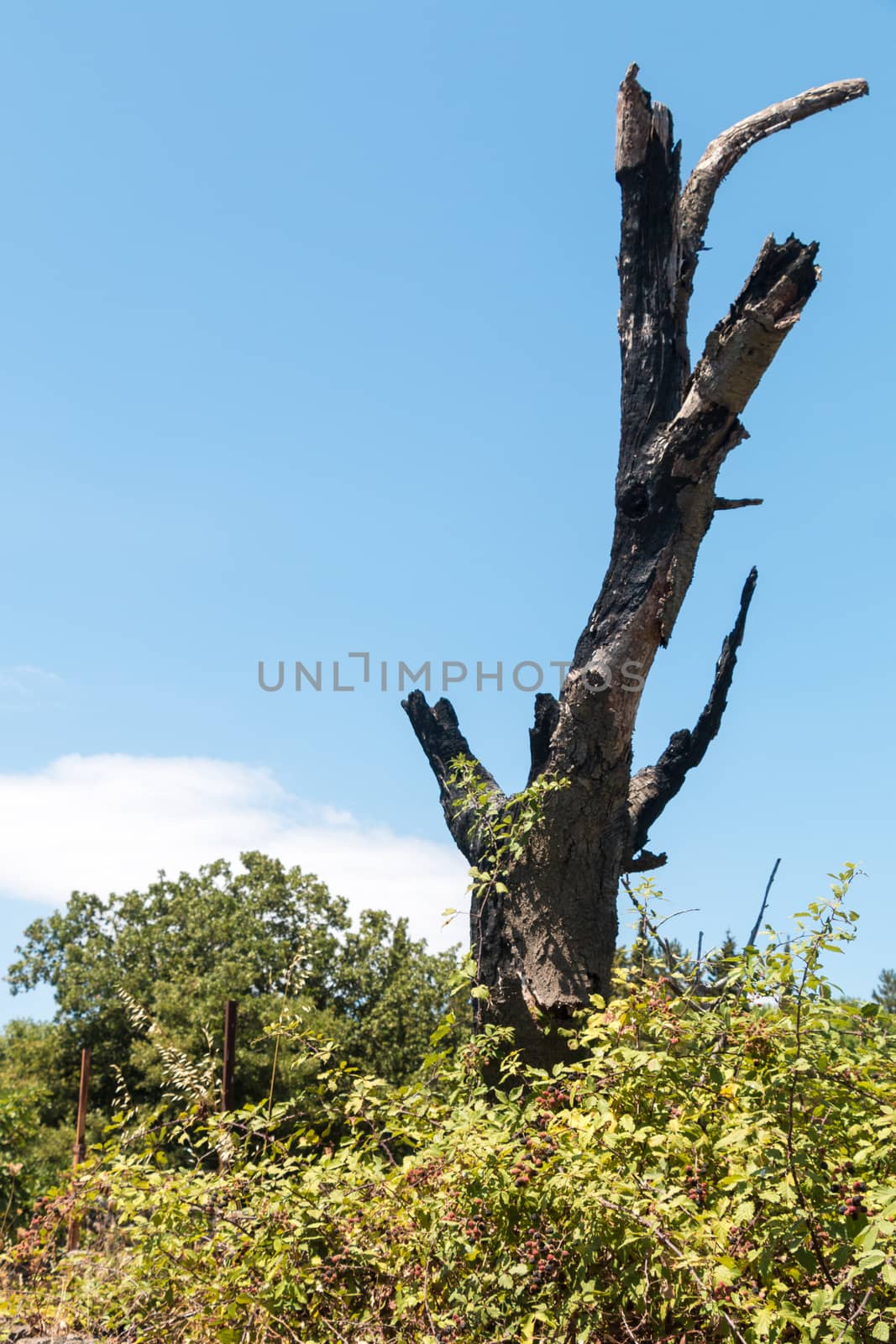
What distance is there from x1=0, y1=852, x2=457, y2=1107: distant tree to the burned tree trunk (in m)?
15.3

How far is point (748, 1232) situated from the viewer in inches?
111

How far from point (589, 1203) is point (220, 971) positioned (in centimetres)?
1958

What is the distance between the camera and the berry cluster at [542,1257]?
3169 millimetres

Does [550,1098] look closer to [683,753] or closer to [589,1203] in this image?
[589,1203]

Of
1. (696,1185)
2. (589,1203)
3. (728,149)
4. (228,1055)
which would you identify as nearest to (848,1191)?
(696,1185)

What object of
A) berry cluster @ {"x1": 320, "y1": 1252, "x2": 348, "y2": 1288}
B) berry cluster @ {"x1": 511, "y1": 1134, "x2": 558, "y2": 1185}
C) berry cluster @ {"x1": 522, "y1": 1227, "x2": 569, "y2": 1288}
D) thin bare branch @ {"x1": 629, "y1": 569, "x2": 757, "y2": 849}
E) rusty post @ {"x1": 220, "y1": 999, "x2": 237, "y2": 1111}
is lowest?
berry cluster @ {"x1": 320, "y1": 1252, "x2": 348, "y2": 1288}

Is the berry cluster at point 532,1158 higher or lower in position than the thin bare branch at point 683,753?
lower

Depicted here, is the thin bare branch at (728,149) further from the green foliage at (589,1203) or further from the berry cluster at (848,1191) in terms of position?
the berry cluster at (848,1191)

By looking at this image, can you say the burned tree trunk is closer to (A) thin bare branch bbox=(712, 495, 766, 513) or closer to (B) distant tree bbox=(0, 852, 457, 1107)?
(A) thin bare branch bbox=(712, 495, 766, 513)

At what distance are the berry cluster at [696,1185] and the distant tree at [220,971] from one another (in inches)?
694

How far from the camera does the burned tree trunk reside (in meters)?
5.52

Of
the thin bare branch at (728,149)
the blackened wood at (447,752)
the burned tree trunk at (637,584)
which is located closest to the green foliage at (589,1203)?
the burned tree trunk at (637,584)

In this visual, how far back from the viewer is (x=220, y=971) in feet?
69.4

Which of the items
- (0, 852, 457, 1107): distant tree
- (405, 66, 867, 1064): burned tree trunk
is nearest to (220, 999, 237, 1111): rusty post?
(405, 66, 867, 1064): burned tree trunk
